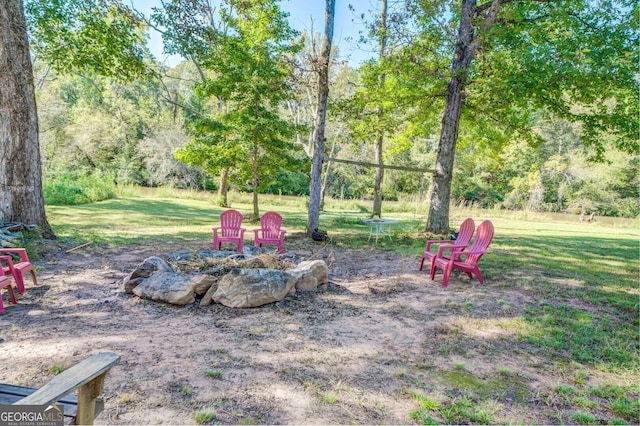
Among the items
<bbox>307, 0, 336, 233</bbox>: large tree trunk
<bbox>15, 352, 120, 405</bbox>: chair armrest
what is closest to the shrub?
<bbox>307, 0, 336, 233</bbox>: large tree trunk

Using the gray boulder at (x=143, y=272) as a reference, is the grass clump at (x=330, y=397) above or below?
below

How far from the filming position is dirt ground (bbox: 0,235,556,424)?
2.14 meters

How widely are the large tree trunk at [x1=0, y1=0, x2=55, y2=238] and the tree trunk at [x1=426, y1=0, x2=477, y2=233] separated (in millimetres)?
7913

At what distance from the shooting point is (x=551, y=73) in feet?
21.3

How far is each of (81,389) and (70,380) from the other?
18 centimetres

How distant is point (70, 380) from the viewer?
1.33 metres

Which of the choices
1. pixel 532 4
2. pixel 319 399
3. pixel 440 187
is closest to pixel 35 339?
pixel 319 399

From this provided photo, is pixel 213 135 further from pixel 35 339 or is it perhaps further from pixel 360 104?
pixel 35 339

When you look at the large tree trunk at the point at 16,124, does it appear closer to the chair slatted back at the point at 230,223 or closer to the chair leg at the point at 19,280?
the chair leg at the point at 19,280

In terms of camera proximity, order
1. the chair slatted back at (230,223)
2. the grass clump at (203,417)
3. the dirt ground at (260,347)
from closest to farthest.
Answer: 1. the grass clump at (203,417)
2. the dirt ground at (260,347)
3. the chair slatted back at (230,223)

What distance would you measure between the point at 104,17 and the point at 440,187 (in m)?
8.52

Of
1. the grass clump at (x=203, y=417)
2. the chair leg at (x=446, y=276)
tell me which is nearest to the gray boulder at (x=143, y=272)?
the grass clump at (x=203, y=417)

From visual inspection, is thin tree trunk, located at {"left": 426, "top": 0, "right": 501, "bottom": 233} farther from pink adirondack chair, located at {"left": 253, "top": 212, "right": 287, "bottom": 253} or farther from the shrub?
the shrub

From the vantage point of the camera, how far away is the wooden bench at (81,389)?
4.29 feet
